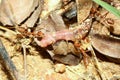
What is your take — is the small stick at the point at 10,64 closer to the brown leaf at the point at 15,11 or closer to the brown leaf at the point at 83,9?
the brown leaf at the point at 15,11

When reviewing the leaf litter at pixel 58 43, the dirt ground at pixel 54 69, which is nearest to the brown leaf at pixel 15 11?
the leaf litter at pixel 58 43

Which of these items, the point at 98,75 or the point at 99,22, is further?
the point at 99,22

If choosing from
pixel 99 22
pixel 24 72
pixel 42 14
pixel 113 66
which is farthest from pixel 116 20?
pixel 24 72

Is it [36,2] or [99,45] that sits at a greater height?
[36,2]

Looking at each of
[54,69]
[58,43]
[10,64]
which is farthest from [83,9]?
[10,64]

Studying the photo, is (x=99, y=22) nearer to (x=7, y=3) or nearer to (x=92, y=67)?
(x=92, y=67)

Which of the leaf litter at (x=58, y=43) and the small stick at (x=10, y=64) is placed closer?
the small stick at (x=10, y=64)

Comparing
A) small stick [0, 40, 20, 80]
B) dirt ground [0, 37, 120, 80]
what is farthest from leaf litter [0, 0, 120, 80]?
small stick [0, 40, 20, 80]

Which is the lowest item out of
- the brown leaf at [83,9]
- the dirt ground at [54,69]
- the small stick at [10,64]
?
the dirt ground at [54,69]

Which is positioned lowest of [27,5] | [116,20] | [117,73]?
[117,73]
